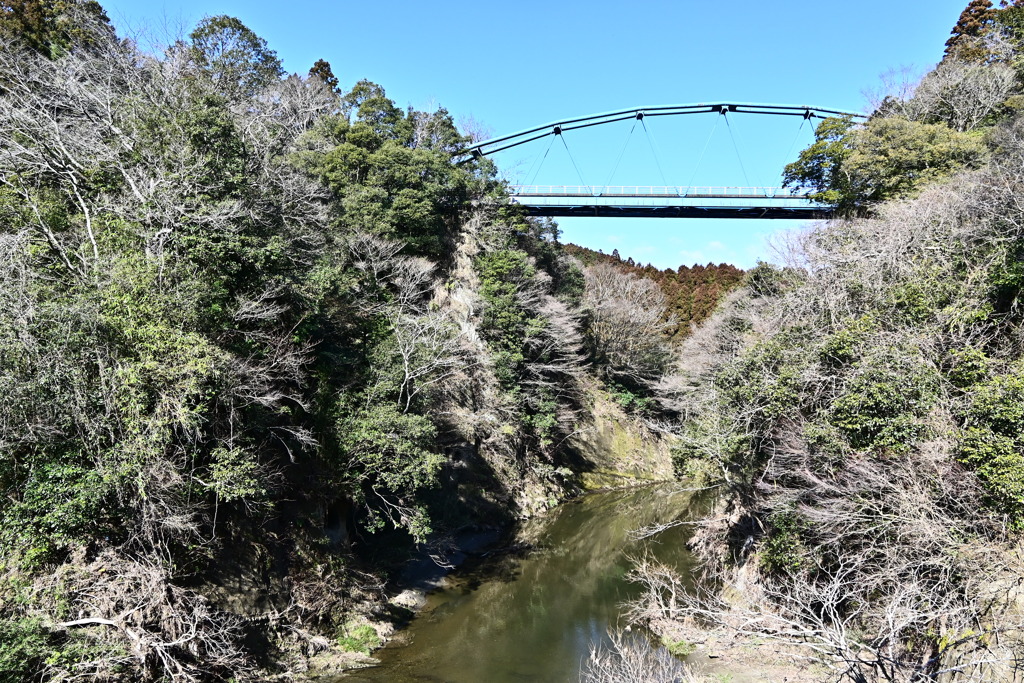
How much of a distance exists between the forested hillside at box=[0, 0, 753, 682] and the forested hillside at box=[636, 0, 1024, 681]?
803 cm

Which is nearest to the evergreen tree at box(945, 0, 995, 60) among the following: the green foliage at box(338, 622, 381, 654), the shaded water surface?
the shaded water surface

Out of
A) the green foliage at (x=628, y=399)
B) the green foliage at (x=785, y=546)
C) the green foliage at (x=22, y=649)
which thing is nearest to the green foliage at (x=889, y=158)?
the green foliage at (x=785, y=546)

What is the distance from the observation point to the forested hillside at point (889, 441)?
9234 mm

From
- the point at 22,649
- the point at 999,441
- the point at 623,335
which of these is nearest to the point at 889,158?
the point at 999,441

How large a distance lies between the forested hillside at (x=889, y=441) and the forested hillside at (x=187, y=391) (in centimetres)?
803

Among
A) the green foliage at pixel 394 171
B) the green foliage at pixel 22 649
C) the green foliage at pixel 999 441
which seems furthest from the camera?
the green foliage at pixel 394 171

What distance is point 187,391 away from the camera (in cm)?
1057

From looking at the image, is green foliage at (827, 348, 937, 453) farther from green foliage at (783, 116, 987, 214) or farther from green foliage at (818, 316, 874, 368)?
green foliage at (783, 116, 987, 214)

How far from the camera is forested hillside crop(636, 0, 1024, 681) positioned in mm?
9234

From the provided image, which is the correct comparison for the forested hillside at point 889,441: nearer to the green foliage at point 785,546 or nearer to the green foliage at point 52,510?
the green foliage at point 785,546

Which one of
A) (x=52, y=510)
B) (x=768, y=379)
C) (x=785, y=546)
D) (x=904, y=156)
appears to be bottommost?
(x=785, y=546)

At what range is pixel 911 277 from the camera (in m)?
13.0

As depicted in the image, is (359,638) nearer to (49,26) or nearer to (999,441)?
(999,441)

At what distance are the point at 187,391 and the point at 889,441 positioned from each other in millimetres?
12712
